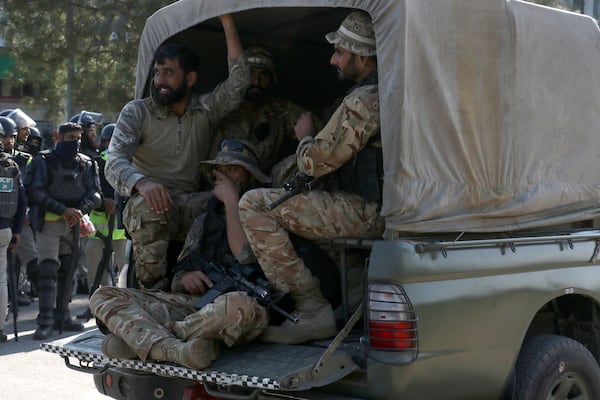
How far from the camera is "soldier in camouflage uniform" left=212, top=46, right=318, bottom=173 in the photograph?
5844 mm

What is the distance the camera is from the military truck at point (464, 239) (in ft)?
12.8

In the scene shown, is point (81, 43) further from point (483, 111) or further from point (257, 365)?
point (257, 365)

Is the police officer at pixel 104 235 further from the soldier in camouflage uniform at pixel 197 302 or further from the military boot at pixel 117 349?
the military boot at pixel 117 349

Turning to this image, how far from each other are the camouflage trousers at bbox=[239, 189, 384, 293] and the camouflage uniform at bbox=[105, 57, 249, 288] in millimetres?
890

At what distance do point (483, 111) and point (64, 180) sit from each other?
5481 mm

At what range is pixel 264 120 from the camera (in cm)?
604

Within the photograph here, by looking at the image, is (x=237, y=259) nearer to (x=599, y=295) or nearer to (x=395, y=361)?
(x=395, y=361)

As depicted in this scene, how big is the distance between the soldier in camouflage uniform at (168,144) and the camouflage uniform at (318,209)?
2.87ft

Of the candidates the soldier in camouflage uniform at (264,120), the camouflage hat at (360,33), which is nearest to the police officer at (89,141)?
the soldier in camouflage uniform at (264,120)

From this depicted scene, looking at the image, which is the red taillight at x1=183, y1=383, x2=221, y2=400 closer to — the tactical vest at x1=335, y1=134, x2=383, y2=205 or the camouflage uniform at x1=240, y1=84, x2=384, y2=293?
the camouflage uniform at x1=240, y1=84, x2=384, y2=293

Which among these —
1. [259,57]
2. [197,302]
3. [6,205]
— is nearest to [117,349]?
[197,302]

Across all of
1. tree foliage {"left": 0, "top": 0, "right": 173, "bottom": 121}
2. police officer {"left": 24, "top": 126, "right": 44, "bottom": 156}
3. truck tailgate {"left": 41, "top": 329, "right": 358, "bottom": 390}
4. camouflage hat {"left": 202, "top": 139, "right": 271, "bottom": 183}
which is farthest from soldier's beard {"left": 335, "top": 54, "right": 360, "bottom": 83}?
tree foliage {"left": 0, "top": 0, "right": 173, "bottom": 121}

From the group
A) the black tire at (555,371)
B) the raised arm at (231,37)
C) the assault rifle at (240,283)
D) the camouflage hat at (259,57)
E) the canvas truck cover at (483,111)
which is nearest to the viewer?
the canvas truck cover at (483,111)

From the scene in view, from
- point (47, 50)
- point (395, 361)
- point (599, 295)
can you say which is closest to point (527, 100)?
point (599, 295)
